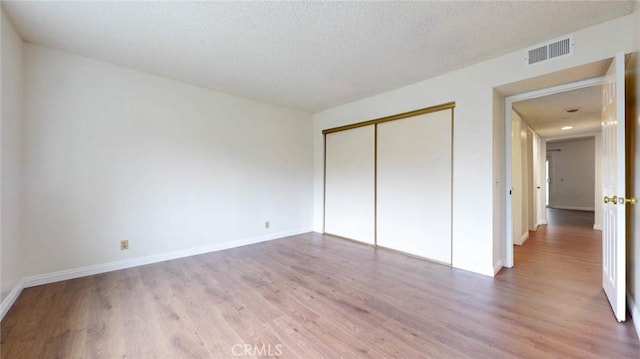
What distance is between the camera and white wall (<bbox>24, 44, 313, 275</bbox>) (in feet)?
8.35

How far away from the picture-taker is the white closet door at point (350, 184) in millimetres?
4133

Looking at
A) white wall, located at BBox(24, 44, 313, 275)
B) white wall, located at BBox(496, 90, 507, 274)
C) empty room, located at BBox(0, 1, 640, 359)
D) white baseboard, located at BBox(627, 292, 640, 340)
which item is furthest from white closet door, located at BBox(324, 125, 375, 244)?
white baseboard, located at BBox(627, 292, 640, 340)

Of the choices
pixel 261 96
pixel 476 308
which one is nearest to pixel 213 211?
pixel 261 96

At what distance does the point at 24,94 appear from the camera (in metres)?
2.44

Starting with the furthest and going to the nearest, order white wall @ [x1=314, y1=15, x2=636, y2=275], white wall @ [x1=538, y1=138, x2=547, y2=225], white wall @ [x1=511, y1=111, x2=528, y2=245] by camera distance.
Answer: white wall @ [x1=538, y1=138, x2=547, y2=225] → white wall @ [x1=511, y1=111, x2=528, y2=245] → white wall @ [x1=314, y1=15, x2=636, y2=275]

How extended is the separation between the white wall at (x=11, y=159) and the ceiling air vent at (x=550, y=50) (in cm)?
461

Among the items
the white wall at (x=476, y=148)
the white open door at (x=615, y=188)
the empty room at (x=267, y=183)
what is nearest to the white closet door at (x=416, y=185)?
the empty room at (x=267, y=183)

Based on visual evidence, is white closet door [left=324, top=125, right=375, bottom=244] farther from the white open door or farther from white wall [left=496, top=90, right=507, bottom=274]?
the white open door

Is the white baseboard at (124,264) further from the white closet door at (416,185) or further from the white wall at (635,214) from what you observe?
the white wall at (635,214)

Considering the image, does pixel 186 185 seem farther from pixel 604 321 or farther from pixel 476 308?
pixel 604 321

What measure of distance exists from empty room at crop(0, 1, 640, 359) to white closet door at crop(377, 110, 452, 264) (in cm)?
3

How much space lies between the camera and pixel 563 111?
157 inches

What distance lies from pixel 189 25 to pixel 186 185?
6.78 feet

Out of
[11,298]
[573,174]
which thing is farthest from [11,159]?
[573,174]
